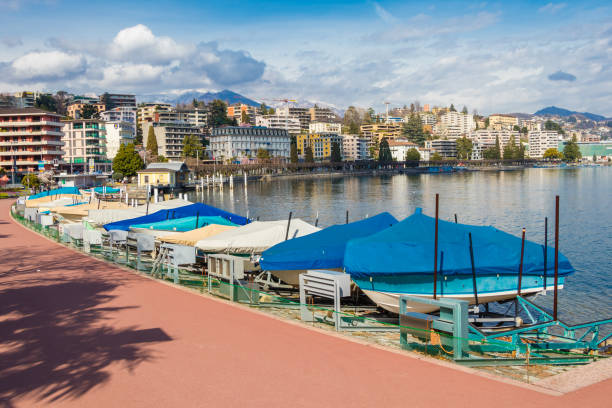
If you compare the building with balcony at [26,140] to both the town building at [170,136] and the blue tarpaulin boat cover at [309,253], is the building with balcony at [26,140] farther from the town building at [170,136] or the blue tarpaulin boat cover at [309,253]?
the blue tarpaulin boat cover at [309,253]

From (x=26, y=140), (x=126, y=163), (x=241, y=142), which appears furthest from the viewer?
(x=241, y=142)

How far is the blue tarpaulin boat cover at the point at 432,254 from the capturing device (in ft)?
44.9

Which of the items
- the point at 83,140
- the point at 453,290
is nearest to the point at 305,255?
the point at 453,290

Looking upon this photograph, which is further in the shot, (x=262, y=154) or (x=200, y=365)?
(x=262, y=154)

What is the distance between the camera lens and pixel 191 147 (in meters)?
151

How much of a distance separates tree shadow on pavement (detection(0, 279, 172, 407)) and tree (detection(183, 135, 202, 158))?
445 feet

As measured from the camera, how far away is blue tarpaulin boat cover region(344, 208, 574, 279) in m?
13.7

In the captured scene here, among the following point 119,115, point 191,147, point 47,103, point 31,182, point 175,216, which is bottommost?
point 175,216

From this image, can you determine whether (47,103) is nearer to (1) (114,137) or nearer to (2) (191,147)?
(2) (191,147)

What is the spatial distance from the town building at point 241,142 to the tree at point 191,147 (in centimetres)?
1190

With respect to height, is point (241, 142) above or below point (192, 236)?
above

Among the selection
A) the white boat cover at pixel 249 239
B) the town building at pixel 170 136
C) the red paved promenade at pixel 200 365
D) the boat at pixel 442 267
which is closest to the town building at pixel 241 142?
the town building at pixel 170 136

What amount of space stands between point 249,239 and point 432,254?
21.6 feet

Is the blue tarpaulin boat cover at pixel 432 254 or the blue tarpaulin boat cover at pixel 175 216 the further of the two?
the blue tarpaulin boat cover at pixel 175 216
